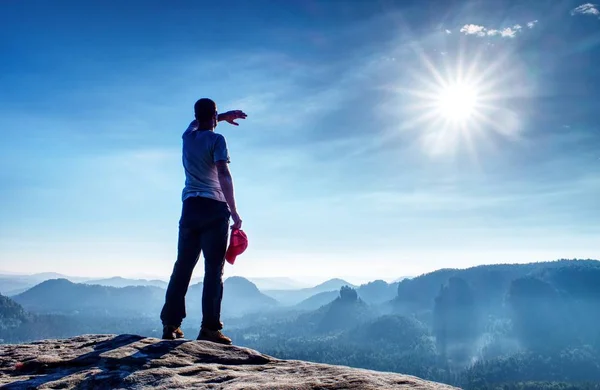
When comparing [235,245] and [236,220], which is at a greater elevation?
[236,220]

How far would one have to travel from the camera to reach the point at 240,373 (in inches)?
203

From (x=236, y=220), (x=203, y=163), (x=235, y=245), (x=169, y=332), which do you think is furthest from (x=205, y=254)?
(x=203, y=163)

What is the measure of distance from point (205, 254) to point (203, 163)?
1859mm

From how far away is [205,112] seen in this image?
26.2 ft

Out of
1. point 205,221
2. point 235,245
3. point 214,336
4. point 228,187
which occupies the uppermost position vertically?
point 228,187

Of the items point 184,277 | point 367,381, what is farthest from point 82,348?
point 367,381

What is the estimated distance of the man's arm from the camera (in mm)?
7348

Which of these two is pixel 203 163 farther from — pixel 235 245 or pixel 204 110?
pixel 235 245

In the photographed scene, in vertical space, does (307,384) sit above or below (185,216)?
below

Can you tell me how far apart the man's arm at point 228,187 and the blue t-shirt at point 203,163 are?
0.18m

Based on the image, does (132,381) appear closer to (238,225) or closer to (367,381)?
(367,381)

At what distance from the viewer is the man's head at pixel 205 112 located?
7984 millimetres

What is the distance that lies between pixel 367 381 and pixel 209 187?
4.91m

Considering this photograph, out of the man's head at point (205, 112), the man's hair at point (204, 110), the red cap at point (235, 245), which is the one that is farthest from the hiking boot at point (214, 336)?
the man's hair at point (204, 110)
